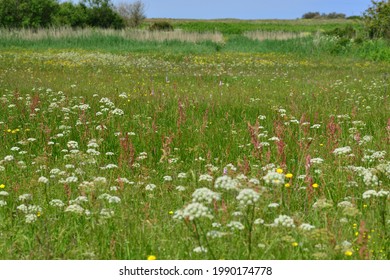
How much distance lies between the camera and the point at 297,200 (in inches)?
173

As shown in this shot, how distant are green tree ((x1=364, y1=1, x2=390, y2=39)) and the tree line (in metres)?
31.6

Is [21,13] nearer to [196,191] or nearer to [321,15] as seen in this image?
[196,191]

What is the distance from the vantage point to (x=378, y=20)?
105ft

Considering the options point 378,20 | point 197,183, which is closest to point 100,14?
point 378,20

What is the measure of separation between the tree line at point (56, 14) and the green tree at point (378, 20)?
104 feet

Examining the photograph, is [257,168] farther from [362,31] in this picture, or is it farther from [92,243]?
[362,31]

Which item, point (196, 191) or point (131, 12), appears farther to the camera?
point (131, 12)

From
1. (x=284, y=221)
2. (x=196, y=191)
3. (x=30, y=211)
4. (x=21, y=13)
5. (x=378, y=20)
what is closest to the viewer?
(x=196, y=191)

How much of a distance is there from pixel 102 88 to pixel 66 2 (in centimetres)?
5526

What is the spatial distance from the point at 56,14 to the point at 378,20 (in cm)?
3866

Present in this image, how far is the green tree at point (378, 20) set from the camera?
31.5 metres

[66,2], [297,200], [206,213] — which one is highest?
[66,2]
